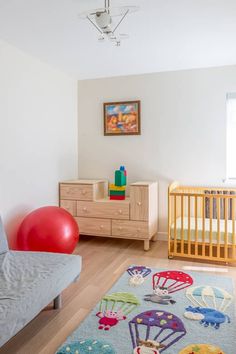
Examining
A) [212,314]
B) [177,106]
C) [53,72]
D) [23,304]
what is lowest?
[212,314]

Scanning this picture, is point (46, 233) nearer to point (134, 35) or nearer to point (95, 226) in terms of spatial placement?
point (95, 226)

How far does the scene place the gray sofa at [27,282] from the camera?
1.57 metres

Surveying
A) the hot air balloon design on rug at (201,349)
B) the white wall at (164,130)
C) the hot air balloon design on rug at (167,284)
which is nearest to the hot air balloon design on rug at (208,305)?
the hot air balloon design on rug at (167,284)

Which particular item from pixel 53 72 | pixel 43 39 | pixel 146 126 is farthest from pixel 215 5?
pixel 53 72

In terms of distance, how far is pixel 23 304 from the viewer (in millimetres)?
1645

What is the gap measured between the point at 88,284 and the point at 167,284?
27.8 inches

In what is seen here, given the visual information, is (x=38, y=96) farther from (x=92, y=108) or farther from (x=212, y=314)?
(x=212, y=314)

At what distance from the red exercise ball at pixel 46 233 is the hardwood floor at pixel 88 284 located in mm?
376

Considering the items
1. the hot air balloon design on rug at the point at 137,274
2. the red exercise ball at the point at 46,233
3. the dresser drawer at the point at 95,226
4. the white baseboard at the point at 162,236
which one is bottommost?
the hot air balloon design on rug at the point at 137,274

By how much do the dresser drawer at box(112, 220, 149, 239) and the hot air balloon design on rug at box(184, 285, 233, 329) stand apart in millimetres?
1130

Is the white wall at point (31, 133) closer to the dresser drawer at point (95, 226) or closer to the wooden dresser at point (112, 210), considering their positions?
the wooden dresser at point (112, 210)

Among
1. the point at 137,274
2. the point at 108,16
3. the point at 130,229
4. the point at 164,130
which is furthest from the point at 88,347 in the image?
the point at 164,130

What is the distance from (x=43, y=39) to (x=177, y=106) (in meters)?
1.88

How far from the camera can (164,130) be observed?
157 inches
